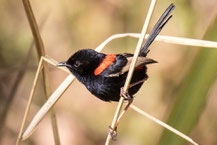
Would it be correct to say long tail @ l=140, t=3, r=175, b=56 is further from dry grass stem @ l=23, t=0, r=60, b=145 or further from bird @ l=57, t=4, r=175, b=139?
dry grass stem @ l=23, t=0, r=60, b=145

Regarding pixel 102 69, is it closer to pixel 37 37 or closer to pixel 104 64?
pixel 104 64

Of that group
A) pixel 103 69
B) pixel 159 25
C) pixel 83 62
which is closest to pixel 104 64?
pixel 103 69

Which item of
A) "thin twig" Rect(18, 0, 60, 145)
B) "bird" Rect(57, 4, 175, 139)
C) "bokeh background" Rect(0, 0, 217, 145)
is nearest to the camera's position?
"thin twig" Rect(18, 0, 60, 145)

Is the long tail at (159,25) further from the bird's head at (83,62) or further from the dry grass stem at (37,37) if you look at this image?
the dry grass stem at (37,37)

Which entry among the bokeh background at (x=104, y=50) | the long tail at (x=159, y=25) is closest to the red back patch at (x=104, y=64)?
the long tail at (x=159, y=25)

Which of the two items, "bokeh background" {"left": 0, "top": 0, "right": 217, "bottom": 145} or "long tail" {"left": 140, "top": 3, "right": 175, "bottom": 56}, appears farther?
"bokeh background" {"left": 0, "top": 0, "right": 217, "bottom": 145}

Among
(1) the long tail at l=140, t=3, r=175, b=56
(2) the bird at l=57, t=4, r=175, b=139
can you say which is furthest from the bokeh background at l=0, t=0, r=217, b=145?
(2) the bird at l=57, t=4, r=175, b=139
